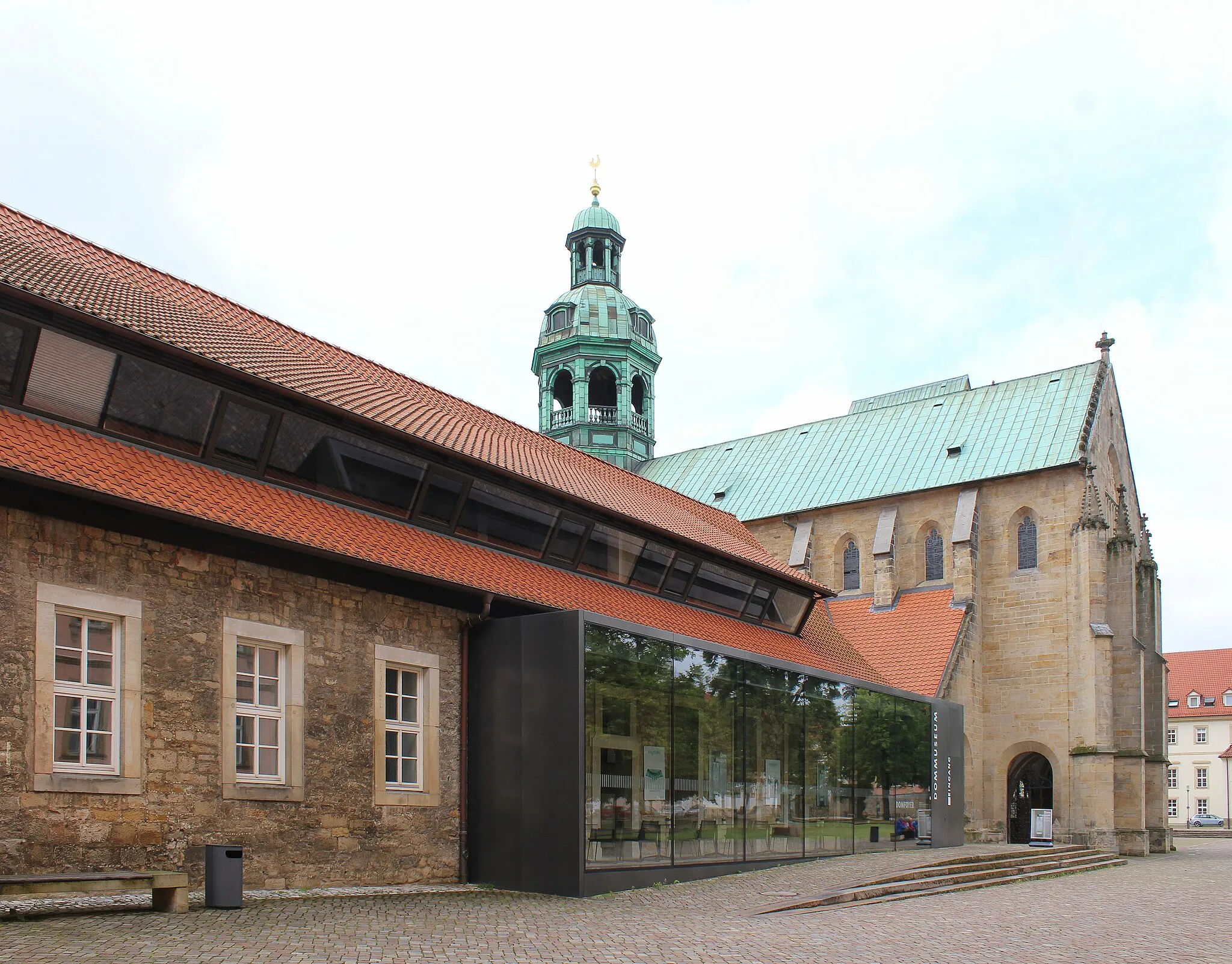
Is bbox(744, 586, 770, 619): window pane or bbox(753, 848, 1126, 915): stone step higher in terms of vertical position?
bbox(744, 586, 770, 619): window pane

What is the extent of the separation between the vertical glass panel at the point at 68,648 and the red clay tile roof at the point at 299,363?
11.4 ft

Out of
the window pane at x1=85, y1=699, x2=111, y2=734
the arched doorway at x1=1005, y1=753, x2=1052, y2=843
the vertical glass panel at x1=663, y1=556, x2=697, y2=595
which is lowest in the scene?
the arched doorway at x1=1005, y1=753, x2=1052, y2=843

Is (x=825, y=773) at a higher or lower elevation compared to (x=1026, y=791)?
higher

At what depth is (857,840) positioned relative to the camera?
933 inches

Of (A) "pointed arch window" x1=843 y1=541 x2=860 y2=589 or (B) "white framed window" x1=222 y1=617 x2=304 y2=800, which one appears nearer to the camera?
(B) "white framed window" x1=222 y1=617 x2=304 y2=800

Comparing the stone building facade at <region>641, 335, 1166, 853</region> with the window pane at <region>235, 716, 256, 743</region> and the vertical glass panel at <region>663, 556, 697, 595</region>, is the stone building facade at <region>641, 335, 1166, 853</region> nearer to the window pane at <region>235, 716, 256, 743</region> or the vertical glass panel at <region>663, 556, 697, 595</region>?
the vertical glass panel at <region>663, 556, 697, 595</region>

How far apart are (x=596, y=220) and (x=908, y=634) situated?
74.1 ft

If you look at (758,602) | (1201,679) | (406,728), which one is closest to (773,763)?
(758,602)

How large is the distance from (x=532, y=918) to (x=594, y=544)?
9.12 metres

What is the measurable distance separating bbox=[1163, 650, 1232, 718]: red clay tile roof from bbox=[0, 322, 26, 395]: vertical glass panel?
7968cm

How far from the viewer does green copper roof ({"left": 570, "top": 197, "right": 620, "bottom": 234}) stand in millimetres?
51500

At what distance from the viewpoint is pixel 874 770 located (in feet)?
80.9

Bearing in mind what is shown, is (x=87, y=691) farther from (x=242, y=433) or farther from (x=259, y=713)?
(x=242, y=433)

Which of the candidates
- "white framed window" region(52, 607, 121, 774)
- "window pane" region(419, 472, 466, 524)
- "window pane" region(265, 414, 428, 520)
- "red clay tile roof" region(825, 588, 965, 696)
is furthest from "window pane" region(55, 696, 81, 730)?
"red clay tile roof" region(825, 588, 965, 696)
